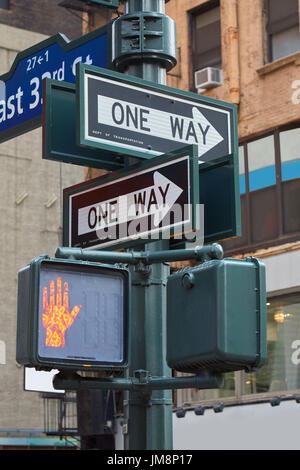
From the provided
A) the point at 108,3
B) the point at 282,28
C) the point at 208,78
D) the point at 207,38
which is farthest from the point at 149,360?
the point at 207,38

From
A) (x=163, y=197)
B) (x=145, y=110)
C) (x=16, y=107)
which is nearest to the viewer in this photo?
(x=163, y=197)

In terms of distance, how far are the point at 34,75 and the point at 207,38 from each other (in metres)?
17.5

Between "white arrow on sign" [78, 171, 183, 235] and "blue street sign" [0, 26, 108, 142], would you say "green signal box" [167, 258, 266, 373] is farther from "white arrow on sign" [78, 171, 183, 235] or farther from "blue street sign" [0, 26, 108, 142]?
"blue street sign" [0, 26, 108, 142]

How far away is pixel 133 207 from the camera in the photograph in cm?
512

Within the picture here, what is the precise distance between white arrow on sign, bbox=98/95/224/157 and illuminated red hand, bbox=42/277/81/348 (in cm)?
120

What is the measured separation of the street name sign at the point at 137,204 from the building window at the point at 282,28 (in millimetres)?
16783

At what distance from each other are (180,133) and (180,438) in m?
17.9

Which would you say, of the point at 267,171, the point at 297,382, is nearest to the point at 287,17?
the point at 267,171

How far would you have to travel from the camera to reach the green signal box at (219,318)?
399 centimetres

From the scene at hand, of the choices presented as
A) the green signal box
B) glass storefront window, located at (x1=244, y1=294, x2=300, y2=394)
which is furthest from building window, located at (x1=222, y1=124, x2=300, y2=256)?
the green signal box

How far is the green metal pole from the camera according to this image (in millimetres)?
4820

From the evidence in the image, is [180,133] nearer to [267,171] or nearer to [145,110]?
[145,110]

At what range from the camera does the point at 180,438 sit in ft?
74.3

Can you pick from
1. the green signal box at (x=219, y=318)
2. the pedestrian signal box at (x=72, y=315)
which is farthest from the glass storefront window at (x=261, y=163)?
the green signal box at (x=219, y=318)
